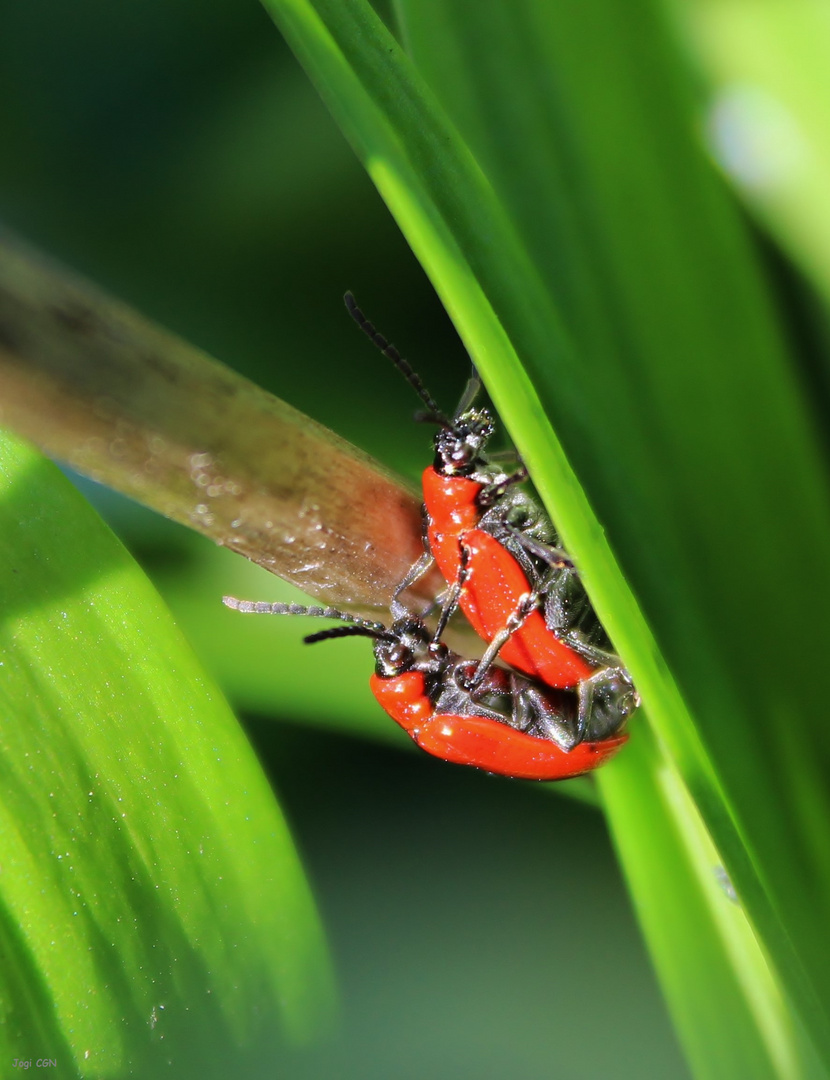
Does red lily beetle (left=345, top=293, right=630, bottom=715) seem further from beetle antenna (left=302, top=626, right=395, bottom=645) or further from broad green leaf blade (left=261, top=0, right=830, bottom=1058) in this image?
broad green leaf blade (left=261, top=0, right=830, bottom=1058)

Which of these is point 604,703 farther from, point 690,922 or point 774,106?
point 774,106

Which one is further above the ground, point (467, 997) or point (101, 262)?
point (101, 262)

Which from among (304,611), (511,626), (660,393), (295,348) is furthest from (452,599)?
(295,348)

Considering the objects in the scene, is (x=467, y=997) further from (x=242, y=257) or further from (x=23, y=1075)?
(x=242, y=257)

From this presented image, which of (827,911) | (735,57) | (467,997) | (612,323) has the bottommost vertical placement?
(467,997)

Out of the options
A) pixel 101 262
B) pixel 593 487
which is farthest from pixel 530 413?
pixel 101 262

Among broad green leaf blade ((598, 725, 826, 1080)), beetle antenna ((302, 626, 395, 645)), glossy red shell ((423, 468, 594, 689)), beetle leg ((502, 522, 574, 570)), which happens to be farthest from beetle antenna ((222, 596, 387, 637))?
broad green leaf blade ((598, 725, 826, 1080))
